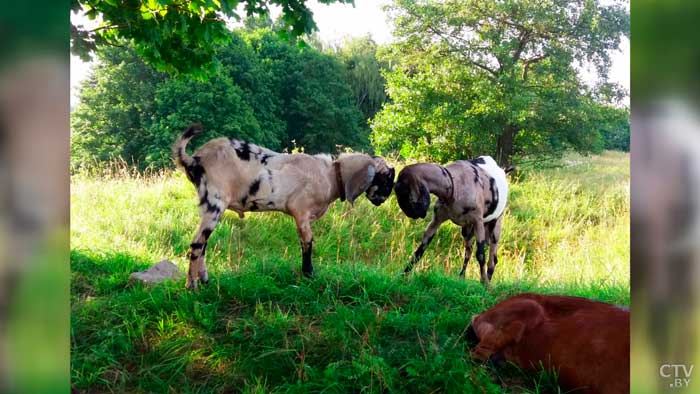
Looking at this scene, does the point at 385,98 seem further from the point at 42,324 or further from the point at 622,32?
the point at 42,324

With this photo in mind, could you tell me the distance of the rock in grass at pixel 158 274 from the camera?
4473 millimetres

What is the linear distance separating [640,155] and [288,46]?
3889mm

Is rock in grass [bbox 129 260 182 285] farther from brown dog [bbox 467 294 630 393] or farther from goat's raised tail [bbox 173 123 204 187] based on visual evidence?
brown dog [bbox 467 294 630 393]

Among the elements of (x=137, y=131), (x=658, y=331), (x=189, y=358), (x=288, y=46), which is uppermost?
(x=288, y=46)

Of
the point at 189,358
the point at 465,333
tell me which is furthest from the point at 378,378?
the point at 189,358

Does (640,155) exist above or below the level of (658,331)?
above

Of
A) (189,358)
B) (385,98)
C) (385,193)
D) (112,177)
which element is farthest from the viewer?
(112,177)

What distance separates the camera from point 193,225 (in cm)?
562

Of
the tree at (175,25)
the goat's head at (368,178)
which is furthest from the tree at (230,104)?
the goat's head at (368,178)

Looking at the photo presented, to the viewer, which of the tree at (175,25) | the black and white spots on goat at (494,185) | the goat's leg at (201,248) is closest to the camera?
the tree at (175,25)

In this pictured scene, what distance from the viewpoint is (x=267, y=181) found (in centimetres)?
407

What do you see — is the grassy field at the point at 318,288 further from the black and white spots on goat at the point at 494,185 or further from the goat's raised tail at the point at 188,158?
the goat's raised tail at the point at 188,158

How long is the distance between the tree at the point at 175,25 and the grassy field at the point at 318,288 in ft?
5.28

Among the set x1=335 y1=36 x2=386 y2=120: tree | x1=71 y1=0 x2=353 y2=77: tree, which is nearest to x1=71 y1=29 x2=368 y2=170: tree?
x1=335 y1=36 x2=386 y2=120: tree
